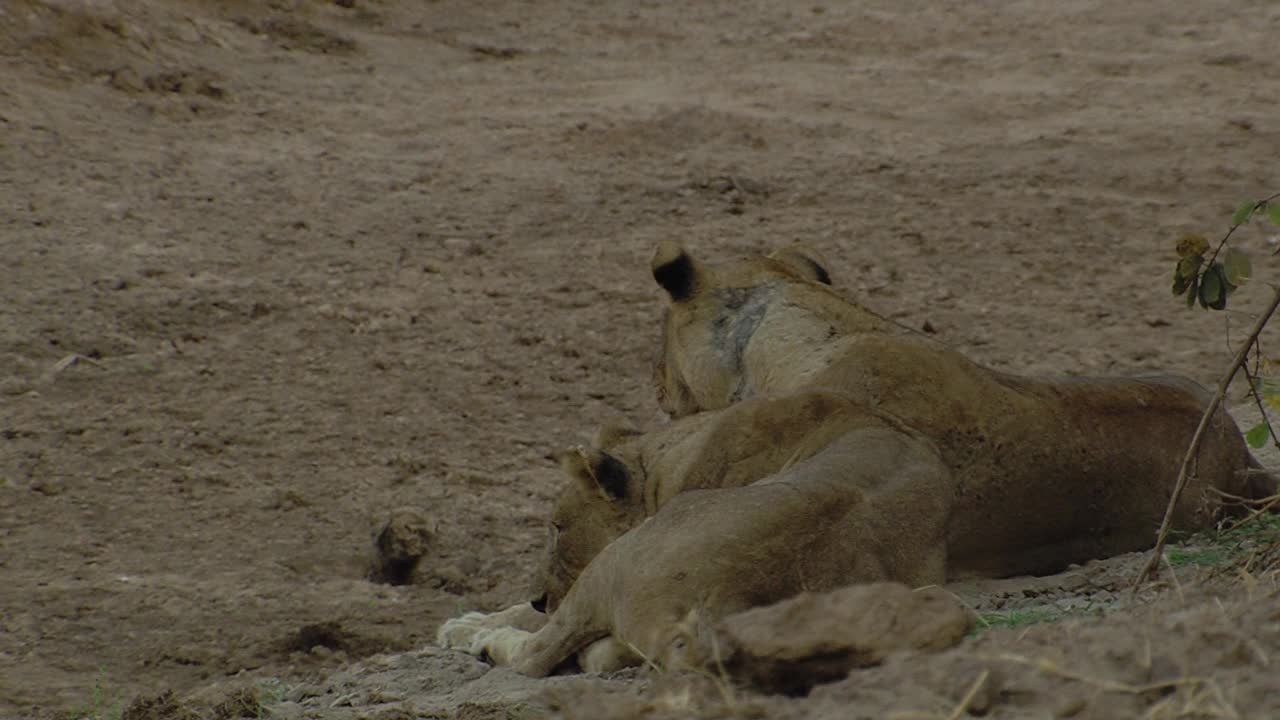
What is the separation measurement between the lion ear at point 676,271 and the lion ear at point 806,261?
303 mm

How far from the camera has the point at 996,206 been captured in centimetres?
1002

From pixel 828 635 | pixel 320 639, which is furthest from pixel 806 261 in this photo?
pixel 828 635

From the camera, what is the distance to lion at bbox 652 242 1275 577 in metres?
5.03

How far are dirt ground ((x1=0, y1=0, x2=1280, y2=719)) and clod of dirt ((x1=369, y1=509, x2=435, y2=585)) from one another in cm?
8

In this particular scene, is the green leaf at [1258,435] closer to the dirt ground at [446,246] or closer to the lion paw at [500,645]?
the dirt ground at [446,246]

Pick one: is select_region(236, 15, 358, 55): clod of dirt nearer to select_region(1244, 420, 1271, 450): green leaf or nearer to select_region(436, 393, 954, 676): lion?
select_region(436, 393, 954, 676): lion

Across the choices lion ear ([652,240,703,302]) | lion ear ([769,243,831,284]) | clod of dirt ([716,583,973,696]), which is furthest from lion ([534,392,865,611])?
clod of dirt ([716,583,973,696])

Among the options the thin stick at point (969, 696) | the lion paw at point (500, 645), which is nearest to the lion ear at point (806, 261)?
the lion paw at point (500, 645)

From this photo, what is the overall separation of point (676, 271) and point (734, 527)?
2.04 m

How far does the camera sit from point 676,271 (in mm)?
6152

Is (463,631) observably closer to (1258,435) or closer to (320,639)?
(320,639)

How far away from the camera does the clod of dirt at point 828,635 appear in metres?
2.68

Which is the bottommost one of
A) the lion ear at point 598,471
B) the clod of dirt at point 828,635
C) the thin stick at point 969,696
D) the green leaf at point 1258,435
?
the lion ear at point 598,471

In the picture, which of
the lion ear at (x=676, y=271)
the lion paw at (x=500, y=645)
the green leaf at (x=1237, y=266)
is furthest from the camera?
the lion ear at (x=676, y=271)
